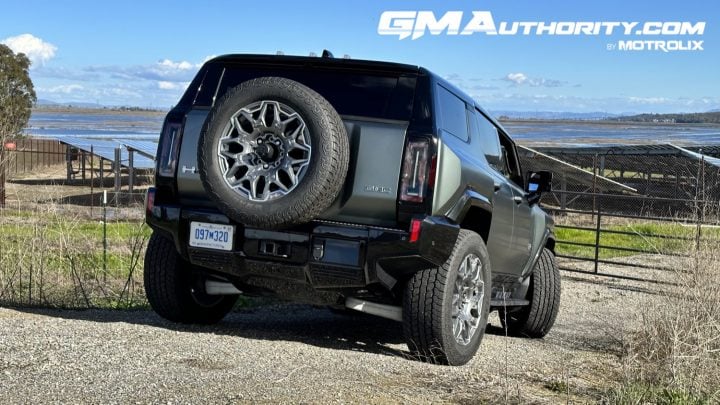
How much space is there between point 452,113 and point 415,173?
3.02ft

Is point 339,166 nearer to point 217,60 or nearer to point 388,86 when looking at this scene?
point 388,86

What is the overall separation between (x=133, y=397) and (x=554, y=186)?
3198cm

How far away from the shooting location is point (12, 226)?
505 inches

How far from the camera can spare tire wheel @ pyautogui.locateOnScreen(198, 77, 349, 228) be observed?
5.56 m

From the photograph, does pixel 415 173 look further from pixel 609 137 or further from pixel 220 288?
pixel 609 137

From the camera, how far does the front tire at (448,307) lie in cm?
592

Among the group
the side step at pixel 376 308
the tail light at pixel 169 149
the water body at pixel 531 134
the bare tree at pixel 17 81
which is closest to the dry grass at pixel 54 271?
the tail light at pixel 169 149

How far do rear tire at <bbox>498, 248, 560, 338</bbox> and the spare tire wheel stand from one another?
352 cm

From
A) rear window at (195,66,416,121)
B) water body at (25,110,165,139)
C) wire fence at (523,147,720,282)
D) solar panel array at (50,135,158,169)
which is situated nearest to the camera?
rear window at (195,66,416,121)

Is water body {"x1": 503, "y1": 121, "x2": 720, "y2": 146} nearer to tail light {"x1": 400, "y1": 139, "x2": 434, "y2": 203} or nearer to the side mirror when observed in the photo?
the side mirror

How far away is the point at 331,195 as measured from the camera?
561 centimetres

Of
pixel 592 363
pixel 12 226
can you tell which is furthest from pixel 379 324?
pixel 12 226

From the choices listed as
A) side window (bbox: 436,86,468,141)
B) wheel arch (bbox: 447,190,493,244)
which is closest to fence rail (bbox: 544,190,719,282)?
wheel arch (bbox: 447,190,493,244)

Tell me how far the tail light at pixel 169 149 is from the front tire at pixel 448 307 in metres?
1.89
